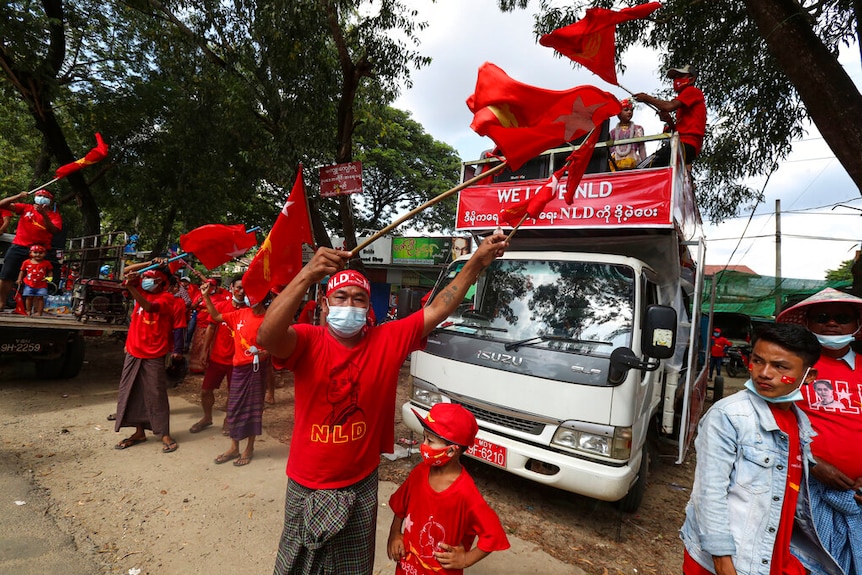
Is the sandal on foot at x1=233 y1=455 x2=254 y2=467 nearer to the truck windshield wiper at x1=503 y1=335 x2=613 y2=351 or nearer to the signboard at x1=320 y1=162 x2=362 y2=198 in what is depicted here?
the truck windshield wiper at x1=503 y1=335 x2=613 y2=351

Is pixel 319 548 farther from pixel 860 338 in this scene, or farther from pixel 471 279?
pixel 860 338

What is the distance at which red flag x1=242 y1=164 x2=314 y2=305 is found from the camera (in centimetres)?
202

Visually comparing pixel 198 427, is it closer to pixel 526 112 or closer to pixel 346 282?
pixel 346 282

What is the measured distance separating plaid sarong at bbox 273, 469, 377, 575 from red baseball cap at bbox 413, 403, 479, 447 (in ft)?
1.29

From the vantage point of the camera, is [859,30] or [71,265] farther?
[71,265]

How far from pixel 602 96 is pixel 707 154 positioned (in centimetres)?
760

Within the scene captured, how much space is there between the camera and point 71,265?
8.91 meters

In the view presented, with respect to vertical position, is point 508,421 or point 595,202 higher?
point 595,202

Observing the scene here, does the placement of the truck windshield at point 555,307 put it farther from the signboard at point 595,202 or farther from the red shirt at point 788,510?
the red shirt at point 788,510

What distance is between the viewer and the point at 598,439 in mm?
2928

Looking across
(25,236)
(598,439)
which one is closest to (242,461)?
(598,439)

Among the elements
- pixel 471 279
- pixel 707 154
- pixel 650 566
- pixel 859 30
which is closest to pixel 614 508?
pixel 650 566

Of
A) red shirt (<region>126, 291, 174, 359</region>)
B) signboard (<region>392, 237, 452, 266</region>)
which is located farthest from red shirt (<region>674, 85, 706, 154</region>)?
signboard (<region>392, 237, 452, 266</region>)

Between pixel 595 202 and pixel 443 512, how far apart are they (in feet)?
9.52
